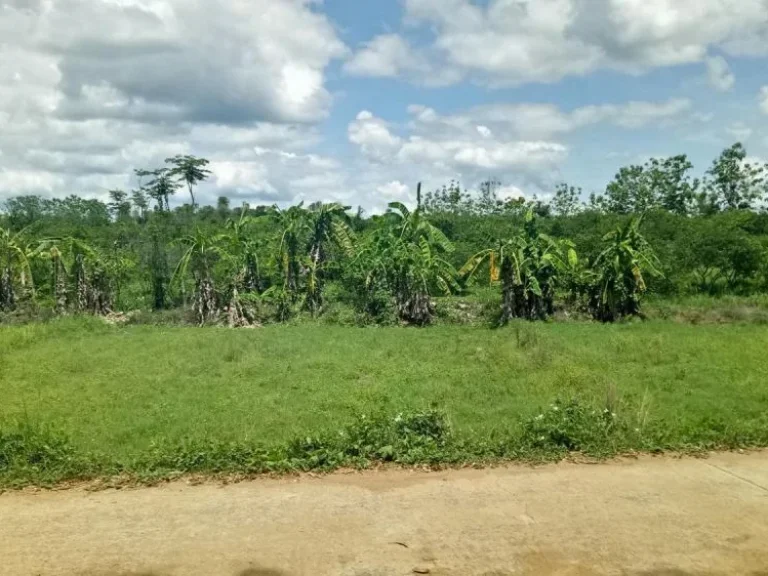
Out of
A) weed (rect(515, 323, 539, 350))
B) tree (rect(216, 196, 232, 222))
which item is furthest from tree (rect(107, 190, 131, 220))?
weed (rect(515, 323, 539, 350))

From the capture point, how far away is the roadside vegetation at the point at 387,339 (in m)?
7.01

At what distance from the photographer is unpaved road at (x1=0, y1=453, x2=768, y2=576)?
4664 millimetres

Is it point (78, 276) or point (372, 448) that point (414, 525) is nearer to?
point (372, 448)

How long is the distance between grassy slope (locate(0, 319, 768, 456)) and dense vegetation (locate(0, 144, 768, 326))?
3755 mm

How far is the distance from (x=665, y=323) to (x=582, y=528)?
14.4 meters

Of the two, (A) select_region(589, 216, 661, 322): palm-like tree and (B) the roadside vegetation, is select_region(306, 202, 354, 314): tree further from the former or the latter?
(A) select_region(589, 216, 661, 322): palm-like tree

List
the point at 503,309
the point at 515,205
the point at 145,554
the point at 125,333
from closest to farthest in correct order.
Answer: the point at 145,554 → the point at 125,333 → the point at 503,309 → the point at 515,205

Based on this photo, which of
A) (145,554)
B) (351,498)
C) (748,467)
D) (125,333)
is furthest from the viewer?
(125,333)

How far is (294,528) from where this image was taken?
5.18 m

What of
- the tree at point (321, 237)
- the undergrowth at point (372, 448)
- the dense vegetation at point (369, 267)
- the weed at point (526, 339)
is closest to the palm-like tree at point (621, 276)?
the dense vegetation at point (369, 267)

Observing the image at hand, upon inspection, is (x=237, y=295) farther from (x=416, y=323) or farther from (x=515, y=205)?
(x=515, y=205)

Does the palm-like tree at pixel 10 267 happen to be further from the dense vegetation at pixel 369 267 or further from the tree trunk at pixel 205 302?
the tree trunk at pixel 205 302

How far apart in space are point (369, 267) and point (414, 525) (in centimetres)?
1657

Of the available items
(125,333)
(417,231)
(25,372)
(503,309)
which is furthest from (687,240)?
(25,372)
